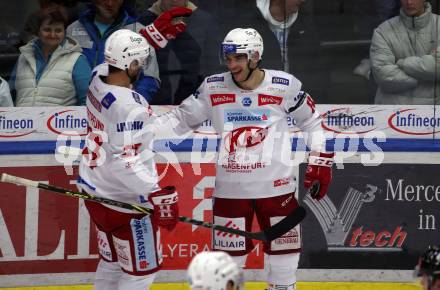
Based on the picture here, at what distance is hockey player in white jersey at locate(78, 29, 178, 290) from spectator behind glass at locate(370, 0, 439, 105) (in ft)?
5.52

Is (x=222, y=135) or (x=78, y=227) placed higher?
(x=222, y=135)

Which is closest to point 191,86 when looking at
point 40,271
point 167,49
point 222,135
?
point 167,49

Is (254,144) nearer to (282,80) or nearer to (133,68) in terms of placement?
(282,80)

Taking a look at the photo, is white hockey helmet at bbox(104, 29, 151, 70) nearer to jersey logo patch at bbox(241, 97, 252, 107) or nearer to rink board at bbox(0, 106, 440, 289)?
jersey logo patch at bbox(241, 97, 252, 107)

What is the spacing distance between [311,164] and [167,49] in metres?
1.24

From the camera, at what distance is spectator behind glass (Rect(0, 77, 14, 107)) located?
739cm

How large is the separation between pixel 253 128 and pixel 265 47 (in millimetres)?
956

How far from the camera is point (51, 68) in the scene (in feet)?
24.4

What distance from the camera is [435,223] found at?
300 inches

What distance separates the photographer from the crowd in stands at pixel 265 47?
745 cm

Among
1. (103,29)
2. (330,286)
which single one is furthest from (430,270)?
(103,29)

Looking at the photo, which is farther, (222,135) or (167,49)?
(167,49)

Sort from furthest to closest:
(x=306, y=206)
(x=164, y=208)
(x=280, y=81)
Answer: (x=306, y=206), (x=280, y=81), (x=164, y=208)

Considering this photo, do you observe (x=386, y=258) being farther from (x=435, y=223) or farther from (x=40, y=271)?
(x=40, y=271)
